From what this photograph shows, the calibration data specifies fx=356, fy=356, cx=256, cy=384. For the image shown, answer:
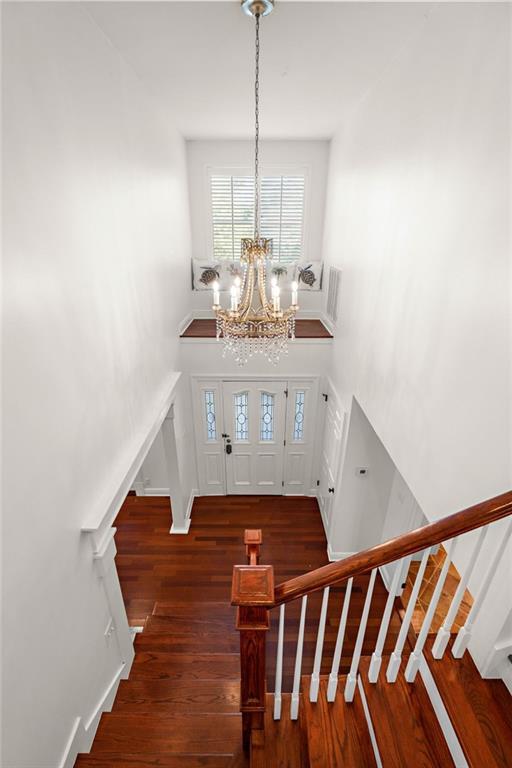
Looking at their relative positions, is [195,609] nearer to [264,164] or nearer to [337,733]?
[337,733]

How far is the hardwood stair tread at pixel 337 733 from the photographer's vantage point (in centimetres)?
162

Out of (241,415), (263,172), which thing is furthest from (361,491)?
(263,172)

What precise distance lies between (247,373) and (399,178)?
314 centimetres

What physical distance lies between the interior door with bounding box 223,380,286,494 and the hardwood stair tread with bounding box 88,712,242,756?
3.51m

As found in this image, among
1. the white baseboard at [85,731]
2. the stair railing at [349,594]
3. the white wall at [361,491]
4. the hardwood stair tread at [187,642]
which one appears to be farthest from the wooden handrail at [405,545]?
the hardwood stair tread at [187,642]

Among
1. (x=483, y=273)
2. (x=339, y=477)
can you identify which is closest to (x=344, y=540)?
(x=339, y=477)

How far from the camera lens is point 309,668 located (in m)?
3.37

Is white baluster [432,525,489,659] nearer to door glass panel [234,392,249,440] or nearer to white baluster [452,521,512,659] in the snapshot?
white baluster [452,521,512,659]

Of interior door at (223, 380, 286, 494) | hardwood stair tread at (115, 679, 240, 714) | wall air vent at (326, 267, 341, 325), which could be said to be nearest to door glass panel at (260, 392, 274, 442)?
interior door at (223, 380, 286, 494)

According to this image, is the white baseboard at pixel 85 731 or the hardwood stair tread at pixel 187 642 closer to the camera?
the white baseboard at pixel 85 731

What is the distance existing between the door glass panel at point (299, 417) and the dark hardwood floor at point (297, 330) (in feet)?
3.01

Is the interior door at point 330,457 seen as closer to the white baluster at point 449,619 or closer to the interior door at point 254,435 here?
the interior door at point 254,435

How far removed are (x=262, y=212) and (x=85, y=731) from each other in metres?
5.70

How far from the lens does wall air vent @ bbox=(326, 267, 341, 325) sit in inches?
177
